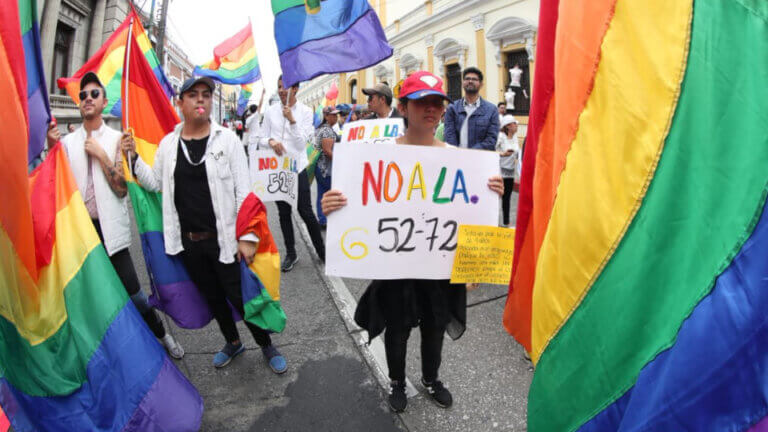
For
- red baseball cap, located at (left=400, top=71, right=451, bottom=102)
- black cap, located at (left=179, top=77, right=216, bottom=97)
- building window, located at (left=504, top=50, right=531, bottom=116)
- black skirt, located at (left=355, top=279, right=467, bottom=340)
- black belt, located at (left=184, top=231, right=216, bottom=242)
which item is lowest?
black skirt, located at (left=355, top=279, right=467, bottom=340)

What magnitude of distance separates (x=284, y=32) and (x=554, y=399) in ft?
10.6

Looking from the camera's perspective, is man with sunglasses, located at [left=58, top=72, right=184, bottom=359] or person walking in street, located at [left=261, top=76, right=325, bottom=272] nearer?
man with sunglasses, located at [left=58, top=72, right=184, bottom=359]

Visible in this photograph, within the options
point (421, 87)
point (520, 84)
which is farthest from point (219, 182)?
point (520, 84)

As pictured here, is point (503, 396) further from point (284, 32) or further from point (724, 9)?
point (284, 32)

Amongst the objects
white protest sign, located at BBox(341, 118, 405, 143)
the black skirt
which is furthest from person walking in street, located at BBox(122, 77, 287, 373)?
white protest sign, located at BBox(341, 118, 405, 143)

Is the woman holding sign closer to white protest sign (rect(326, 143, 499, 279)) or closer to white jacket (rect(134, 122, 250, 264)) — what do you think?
→ white protest sign (rect(326, 143, 499, 279))

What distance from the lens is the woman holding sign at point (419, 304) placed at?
2.12 m

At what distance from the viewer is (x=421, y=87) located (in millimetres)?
2072

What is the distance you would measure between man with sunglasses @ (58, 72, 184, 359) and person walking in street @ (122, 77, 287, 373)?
0.46 feet

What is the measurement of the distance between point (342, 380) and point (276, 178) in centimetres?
276

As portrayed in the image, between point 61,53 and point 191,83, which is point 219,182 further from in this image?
point 61,53

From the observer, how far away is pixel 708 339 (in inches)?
33.4

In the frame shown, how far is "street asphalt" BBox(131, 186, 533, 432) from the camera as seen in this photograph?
2438 millimetres

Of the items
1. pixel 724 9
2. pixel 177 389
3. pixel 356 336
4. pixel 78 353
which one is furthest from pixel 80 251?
pixel 724 9
